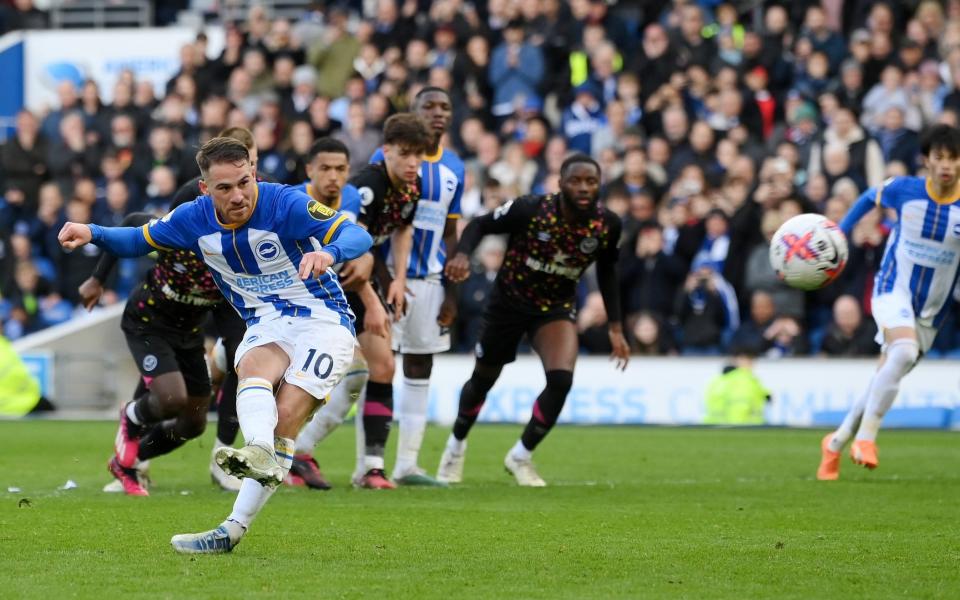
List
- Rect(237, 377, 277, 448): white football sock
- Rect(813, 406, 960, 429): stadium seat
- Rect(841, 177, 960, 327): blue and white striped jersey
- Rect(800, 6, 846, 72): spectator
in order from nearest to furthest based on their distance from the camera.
Result: Rect(237, 377, 277, 448): white football sock < Rect(841, 177, 960, 327): blue and white striped jersey < Rect(813, 406, 960, 429): stadium seat < Rect(800, 6, 846, 72): spectator

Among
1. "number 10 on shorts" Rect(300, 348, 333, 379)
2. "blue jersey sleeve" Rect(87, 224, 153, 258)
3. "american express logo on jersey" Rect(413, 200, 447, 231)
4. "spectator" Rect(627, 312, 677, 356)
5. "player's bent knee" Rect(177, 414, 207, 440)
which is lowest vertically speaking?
"spectator" Rect(627, 312, 677, 356)

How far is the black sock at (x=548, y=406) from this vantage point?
11320 millimetres

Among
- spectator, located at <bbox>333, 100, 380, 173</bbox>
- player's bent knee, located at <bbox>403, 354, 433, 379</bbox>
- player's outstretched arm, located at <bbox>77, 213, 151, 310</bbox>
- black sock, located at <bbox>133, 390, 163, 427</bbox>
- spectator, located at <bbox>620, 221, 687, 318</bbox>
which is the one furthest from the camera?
spectator, located at <bbox>333, 100, 380, 173</bbox>

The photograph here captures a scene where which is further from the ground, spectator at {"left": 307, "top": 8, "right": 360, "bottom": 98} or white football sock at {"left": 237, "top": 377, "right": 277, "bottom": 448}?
spectator at {"left": 307, "top": 8, "right": 360, "bottom": 98}

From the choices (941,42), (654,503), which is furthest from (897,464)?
(941,42)

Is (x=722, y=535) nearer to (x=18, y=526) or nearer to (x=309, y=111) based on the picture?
(x=18, y=526)

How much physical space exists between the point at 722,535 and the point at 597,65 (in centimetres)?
1417

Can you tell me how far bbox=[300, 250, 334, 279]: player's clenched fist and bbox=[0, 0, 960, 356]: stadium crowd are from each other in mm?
9748

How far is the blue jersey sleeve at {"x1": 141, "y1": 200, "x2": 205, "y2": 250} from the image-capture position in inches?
308

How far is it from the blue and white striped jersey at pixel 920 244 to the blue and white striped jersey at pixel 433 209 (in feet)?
9.36

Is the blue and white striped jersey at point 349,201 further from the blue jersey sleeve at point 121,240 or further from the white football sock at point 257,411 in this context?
the white football sock at point 257,411

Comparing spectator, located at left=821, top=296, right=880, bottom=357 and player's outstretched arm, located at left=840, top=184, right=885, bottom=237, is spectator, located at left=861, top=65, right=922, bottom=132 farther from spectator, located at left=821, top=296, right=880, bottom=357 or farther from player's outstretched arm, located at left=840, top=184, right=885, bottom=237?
player's outstretched arm, located at left=840, top=184, right=885, bottom=237

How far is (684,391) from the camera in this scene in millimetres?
18594

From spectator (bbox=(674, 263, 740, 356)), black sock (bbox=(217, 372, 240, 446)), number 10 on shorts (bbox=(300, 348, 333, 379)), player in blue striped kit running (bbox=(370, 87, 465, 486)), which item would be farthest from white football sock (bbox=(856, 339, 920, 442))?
spectator (bbox=(674, 263, 740, 356))
